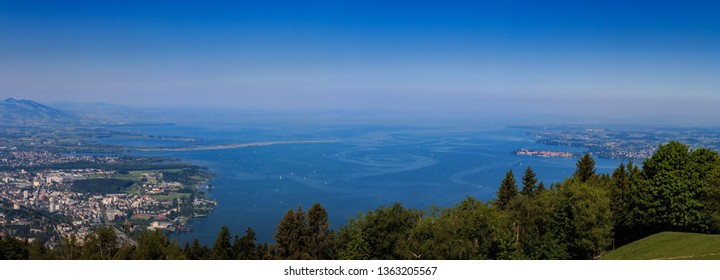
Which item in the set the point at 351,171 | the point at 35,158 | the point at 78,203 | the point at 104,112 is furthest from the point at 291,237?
the point at 104,112

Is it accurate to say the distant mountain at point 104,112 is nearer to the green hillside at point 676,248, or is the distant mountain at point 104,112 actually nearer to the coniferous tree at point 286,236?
the coniferous tree at point 286,236

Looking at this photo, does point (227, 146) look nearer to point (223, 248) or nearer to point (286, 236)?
point (223, 248)

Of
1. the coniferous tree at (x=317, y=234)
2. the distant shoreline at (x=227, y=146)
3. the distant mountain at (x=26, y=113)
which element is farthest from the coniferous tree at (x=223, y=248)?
the distant shoreline at (x=227, y=146)

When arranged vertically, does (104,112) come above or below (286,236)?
above

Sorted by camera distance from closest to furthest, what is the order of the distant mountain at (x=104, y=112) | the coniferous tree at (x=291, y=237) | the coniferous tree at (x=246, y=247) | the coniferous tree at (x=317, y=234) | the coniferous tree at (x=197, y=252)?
1. the coniferous tree at (x=291, y=237)
2. the coniferous tree at (x=317, y=234)
3. the coniferous tree at (x=197, y=252)
4. the coniferous tree at (x=246, y=247)
5. the distant mountain at (x=104, y=112)

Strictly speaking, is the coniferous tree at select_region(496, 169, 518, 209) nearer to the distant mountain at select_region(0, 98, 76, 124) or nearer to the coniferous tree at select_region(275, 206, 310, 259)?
the coniferous tree at select_region(275, 206, 310, 259)

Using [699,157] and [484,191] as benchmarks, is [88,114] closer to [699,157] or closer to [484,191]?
[484,191]
